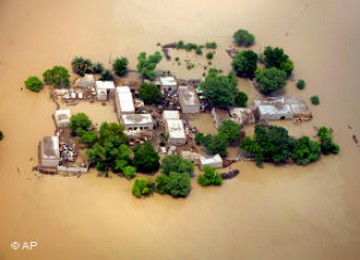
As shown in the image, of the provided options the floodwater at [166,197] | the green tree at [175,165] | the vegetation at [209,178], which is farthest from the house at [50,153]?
the vegetation at [209,178]

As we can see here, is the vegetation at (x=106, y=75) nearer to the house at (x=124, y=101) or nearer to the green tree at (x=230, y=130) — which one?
the house at (x=124, y=101)

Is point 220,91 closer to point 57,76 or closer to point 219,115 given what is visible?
point 219,115

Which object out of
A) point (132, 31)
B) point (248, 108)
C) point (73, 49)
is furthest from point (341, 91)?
point (73, 49)

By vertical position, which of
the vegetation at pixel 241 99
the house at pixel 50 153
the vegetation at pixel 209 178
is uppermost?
the vegetation at pixel 241 99

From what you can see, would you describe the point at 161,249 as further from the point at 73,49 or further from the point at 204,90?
the point at 73,49

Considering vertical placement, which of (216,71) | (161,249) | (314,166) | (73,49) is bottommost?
(161,249)
